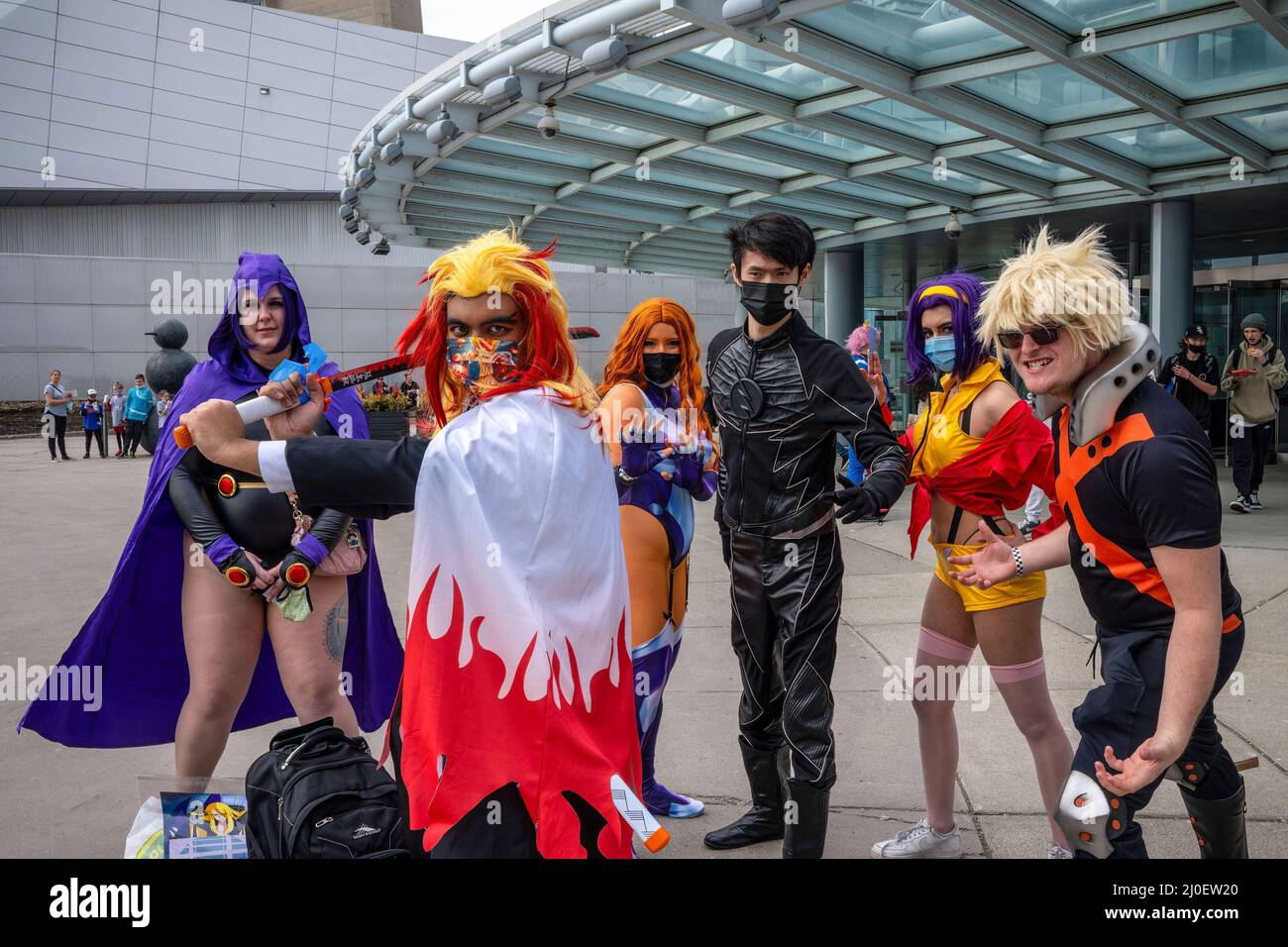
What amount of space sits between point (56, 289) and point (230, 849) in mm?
31137

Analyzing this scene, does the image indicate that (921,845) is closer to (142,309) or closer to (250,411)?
(250,411)

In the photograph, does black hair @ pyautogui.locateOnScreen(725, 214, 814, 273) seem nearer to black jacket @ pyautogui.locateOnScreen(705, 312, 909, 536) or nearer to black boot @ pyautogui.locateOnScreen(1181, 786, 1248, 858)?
black jacket @ pyautogui.locateOnScreen(705, 312, 909, 536)

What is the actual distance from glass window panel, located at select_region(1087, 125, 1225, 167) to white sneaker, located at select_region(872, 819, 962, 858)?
970 cm

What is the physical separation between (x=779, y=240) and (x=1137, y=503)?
4.85ft

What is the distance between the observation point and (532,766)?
76.3 inches

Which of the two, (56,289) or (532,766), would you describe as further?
(56,289)

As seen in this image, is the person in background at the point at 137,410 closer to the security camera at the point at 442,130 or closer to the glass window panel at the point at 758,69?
the security camera at the point at 442,130

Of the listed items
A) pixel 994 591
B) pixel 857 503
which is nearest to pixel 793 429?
pixel 857 503

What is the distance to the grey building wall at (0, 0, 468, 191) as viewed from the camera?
33906 mm

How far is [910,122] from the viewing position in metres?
10.5

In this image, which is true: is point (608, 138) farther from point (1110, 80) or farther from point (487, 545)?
point (487, 545)

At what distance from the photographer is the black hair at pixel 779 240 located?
3.15 meters

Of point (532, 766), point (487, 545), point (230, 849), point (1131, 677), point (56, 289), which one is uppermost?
point (56, 289)
